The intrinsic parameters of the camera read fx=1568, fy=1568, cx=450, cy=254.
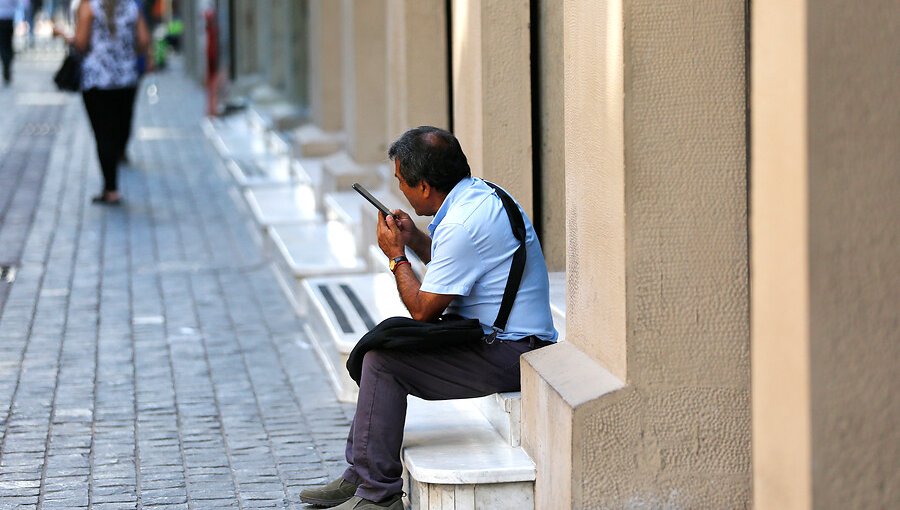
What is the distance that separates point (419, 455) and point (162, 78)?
23881 millimetres

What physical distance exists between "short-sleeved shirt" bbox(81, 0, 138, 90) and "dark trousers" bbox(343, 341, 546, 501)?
7816mm

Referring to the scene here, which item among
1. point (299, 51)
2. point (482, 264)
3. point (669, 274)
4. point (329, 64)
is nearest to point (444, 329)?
point (482, 264)

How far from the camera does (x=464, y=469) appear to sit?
5.07m

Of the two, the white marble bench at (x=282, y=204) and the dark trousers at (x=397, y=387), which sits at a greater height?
the white marble bench at (x=282, y=204)

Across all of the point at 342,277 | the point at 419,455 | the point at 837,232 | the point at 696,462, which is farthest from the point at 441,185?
the point at 342,277

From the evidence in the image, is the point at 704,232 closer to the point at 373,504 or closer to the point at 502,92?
the point at 373,504

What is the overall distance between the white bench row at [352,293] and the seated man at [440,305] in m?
0.13

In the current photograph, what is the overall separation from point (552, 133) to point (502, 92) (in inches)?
12.4

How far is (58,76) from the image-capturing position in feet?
40.8

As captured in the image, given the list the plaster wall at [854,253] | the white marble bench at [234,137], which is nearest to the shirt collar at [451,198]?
the plaster wall at [854,253]

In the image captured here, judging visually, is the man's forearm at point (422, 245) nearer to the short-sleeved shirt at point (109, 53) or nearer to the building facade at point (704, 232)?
the building facade at point (704, 232)

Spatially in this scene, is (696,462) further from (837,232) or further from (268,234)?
(268,234)

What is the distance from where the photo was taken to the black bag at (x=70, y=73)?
491 inches

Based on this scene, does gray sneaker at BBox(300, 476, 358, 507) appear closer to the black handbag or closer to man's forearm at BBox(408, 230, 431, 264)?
the black handbag
